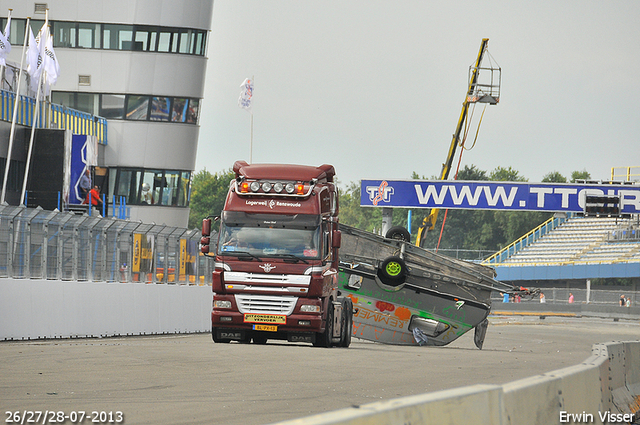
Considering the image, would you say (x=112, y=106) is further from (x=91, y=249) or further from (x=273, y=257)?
(x=273, y=257)

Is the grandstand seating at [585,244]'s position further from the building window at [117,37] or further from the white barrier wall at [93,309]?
the white barrier wall at [93,309]

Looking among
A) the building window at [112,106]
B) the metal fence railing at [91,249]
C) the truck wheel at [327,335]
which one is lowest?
the truck wheel at [327,335]

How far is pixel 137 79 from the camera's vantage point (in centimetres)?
A: 4762

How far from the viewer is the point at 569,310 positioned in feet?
194

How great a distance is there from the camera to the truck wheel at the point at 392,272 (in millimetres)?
22609

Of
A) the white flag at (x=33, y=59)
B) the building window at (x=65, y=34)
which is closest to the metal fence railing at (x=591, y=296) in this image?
the building window at (x=65, y=34)

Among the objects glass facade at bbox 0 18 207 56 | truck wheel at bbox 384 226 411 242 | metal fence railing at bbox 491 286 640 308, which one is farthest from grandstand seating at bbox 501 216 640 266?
truck wheel at bbox 384 226 411 242

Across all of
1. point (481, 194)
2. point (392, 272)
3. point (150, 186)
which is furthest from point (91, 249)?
point (150, 186)

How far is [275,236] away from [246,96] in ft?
125

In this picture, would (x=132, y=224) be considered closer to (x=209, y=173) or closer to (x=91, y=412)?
(x=91, y=412)

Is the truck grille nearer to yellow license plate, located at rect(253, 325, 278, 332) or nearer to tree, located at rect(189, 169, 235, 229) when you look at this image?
yellow license plate, located at rect(253, 325, 278, 332)

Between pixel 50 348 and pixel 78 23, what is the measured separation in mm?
33449

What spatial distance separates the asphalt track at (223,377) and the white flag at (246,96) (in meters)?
36.5

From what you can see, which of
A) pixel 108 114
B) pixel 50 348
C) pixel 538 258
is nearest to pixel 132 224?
pixel 50 348
